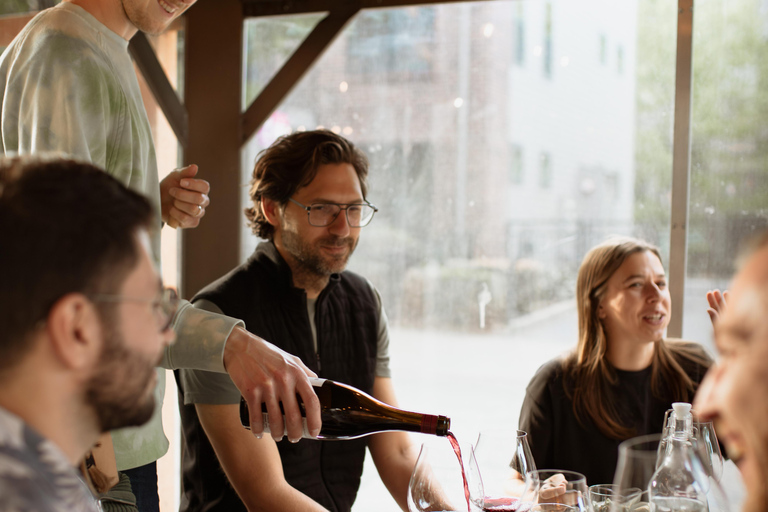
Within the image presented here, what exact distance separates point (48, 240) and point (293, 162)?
1.55 m

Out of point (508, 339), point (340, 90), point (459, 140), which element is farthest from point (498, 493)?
point (340, 90)

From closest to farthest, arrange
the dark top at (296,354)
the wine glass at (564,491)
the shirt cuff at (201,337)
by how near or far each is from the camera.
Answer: the wine glass at (564,491)
the shirt cuff at (201,337)
the dark top at (296,354)

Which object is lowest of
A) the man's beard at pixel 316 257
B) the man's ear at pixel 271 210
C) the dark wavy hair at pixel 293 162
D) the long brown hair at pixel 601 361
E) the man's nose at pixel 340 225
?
the long brown hair at pixel 601 361

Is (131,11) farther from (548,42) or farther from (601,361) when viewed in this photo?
(548,42)

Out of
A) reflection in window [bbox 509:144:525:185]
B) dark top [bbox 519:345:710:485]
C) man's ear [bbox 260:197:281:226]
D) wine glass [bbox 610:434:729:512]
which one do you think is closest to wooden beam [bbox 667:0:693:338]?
dark top [bbox 519:345:710:485]

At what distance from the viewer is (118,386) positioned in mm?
725

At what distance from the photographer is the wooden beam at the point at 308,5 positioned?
2816mm

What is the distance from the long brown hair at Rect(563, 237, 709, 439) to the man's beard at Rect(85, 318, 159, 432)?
5.35 ft

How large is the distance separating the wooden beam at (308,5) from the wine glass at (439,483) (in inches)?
82.2

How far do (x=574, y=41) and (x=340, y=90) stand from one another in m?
0.99

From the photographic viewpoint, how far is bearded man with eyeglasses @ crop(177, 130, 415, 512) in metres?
1.76

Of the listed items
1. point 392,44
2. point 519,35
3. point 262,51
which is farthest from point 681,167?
point 262,51

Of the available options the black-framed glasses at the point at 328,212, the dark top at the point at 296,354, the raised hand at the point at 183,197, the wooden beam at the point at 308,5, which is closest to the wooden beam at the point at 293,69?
the wooden beam at the point at 308,5

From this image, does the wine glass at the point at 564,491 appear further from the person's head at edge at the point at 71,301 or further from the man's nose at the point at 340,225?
the man's nose at the point at 340,225
